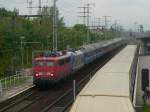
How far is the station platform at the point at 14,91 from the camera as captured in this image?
31228 millimetres

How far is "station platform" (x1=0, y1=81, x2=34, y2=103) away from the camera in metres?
31.2

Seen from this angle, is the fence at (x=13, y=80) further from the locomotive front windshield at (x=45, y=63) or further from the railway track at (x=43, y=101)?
the locomotive front windshield at (x=45, y=63)

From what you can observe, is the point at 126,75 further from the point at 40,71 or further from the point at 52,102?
the point at 40,71

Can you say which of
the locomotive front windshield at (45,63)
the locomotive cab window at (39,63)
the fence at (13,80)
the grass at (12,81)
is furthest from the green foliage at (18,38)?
the locomotive front windshield at (45,63)

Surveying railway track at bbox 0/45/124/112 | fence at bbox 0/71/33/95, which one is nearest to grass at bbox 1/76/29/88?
fence at bbox 0/71/33/95

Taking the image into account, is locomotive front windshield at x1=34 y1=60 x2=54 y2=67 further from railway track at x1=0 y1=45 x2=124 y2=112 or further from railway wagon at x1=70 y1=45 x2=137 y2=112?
railway wagon at x1=70 y1=45 x2=137 y2=112

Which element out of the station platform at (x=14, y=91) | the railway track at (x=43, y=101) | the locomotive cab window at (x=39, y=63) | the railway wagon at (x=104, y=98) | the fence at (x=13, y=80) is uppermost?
the railway wagon at (x=104, y=98)

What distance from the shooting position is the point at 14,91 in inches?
1326

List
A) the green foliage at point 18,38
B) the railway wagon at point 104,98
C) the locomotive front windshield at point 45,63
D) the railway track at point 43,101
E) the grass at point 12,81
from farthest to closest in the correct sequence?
the green foliage at point 18,38 → the locomotive front windshield at point 45,63 → the grass at point 12,81 → the railway track at point 43,101 → the railway wagon at point 104,98

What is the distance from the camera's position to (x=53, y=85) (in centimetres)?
3862

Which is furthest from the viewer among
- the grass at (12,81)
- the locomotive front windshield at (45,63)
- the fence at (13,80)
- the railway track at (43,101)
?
the locomotive front windshield at (45,63)

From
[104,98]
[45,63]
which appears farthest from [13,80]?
[104,98]

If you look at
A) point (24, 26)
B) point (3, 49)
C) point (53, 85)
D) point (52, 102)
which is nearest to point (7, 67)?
point (3, 49)

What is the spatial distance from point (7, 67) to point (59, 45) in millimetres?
25179
